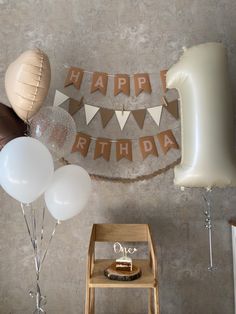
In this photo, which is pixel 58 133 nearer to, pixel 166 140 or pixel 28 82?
pixel 28 82

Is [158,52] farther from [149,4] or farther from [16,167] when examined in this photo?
[16,167]

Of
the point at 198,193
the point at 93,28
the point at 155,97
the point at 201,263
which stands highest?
the point at 93,28

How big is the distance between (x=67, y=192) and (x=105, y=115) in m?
0.65

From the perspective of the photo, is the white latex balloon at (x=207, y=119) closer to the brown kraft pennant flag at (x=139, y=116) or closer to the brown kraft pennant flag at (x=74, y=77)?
the brown kraft pennant flag at (x=139, y=116)

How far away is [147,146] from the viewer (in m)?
2.11

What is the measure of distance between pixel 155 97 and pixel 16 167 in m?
1.01

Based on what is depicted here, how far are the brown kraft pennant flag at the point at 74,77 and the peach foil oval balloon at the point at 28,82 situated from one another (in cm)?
34

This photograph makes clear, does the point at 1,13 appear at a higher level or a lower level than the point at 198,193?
higher

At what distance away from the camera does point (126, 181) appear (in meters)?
2.12

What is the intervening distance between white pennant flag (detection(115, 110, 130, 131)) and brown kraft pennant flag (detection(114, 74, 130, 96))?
0.11m

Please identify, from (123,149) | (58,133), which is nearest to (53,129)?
(58,133)

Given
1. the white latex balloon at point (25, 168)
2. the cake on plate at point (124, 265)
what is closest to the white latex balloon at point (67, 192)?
the white latex balloon at point (25, 168)

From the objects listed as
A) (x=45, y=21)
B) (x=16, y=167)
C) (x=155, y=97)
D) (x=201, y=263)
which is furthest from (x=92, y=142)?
(x=201, y=263)

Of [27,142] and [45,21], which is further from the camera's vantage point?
[45,21]
